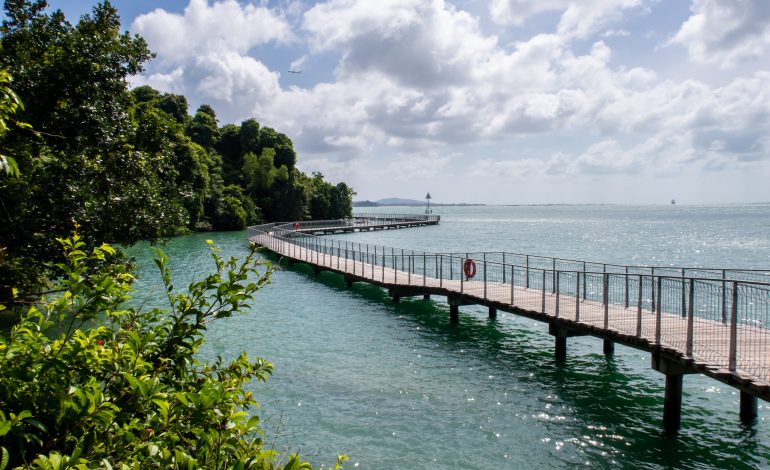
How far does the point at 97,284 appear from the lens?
3.96m

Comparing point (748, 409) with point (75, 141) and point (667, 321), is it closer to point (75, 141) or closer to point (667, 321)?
point (667, 321)

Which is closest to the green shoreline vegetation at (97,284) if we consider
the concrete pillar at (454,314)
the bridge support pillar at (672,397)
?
the bridge support pillar at (672,397)

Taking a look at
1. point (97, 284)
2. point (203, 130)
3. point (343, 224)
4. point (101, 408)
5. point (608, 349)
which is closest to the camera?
point (101, 408)

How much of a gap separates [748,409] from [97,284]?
1366cm

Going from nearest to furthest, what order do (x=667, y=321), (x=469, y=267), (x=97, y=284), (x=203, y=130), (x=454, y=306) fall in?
(x=97, y=284) → (x=667, y=321) → (x=454, y=306) → (x=469, y=267) → (x=203, y=130)

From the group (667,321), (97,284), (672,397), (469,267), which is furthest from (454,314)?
(97,284)

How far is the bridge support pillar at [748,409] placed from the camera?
12359mm

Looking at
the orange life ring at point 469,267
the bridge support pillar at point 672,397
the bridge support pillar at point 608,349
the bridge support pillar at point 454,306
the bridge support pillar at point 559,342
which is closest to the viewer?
the bridge support pillar at point 672,397

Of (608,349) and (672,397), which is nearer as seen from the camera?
(672,397)

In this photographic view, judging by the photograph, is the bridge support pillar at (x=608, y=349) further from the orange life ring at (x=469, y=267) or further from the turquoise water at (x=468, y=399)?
the orange life ring at (x=469, y=267)

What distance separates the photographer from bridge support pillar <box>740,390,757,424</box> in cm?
1236

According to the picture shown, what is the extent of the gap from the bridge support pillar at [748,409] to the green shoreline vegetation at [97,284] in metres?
10.1

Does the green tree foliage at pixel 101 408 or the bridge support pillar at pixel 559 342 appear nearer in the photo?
the green tree foliage at pixel 101 408

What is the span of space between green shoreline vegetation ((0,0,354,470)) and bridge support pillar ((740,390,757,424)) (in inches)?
398
